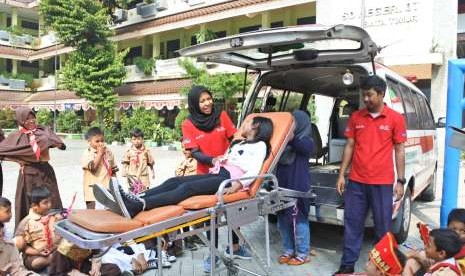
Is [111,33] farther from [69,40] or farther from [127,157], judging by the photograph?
[127,157]

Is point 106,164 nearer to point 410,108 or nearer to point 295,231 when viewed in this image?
point 295,231

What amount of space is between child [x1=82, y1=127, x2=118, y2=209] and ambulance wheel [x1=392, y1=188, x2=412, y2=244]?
11.2 ft

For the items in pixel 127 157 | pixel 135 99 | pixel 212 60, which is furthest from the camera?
pixel 135 99

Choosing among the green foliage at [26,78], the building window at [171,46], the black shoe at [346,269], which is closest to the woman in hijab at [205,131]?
the black shoe at [346,269]

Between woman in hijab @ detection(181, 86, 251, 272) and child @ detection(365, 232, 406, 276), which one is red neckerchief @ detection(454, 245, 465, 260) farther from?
woman in hijab @ detection(181, 86, 251, 272)

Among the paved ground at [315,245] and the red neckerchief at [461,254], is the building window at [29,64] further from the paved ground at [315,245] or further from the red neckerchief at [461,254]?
the red neckerchief at [461,254]

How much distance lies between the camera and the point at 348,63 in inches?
193

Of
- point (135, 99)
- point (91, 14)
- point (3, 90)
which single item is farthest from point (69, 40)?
point (3, 90)

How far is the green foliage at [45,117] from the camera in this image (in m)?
30.9

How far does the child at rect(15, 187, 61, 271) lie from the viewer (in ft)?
13.8

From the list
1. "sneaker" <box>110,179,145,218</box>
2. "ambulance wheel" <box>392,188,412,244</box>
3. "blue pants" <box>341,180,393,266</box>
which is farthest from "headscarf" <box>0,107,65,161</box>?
"ambulance wheel" <box>392,188,412,244</box>

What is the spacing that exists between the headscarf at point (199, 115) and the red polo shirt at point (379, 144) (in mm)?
1459

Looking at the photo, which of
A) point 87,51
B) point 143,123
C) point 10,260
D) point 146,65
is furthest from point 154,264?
point 146,65

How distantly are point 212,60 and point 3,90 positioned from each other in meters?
34.7
